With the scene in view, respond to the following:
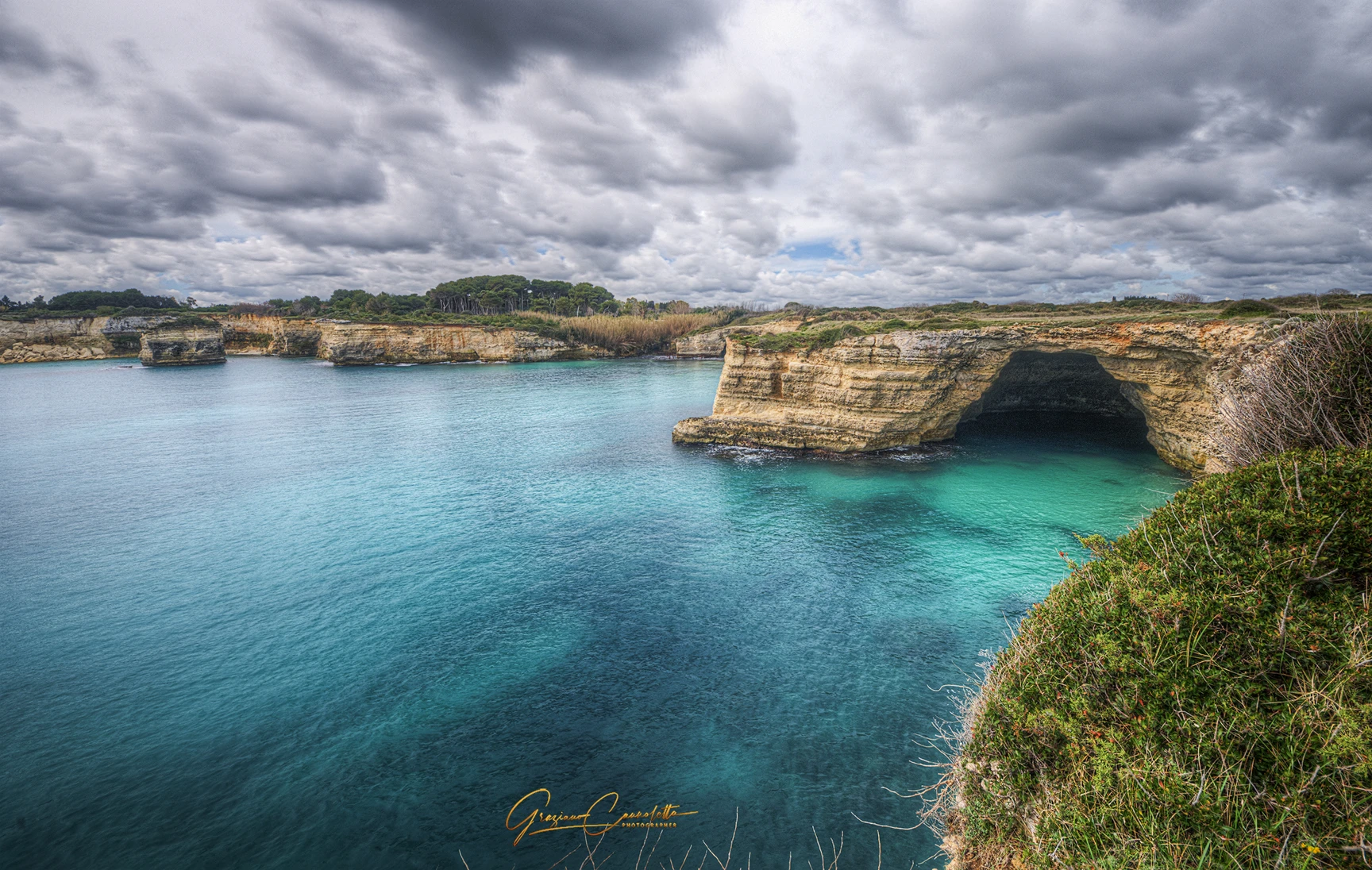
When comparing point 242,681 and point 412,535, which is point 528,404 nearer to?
point 412,535

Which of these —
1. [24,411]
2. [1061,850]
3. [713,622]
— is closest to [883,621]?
[713,622]

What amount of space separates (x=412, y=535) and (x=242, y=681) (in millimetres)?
8706

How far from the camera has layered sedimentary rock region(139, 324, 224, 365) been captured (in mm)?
100250

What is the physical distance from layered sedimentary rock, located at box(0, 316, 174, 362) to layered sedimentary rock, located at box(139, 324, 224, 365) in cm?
991

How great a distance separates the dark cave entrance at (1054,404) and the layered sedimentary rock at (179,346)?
135873mm

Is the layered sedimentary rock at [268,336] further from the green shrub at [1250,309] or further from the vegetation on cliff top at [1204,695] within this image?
the green shrub at [1250,309]

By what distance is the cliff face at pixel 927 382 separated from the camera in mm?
25391

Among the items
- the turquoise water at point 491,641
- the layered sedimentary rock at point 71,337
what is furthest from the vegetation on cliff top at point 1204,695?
the layered sedimentary rock at point 71,337

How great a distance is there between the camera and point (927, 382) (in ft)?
98.5

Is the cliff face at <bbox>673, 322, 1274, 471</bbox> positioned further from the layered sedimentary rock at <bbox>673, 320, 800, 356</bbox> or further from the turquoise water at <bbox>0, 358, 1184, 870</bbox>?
the layered sedimentary rock at <bbox>673, 320, 800, 356</bbox>

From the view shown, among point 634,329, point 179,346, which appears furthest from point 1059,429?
point 179,346

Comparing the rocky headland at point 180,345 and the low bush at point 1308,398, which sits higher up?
the rocky headland at point 180,345
